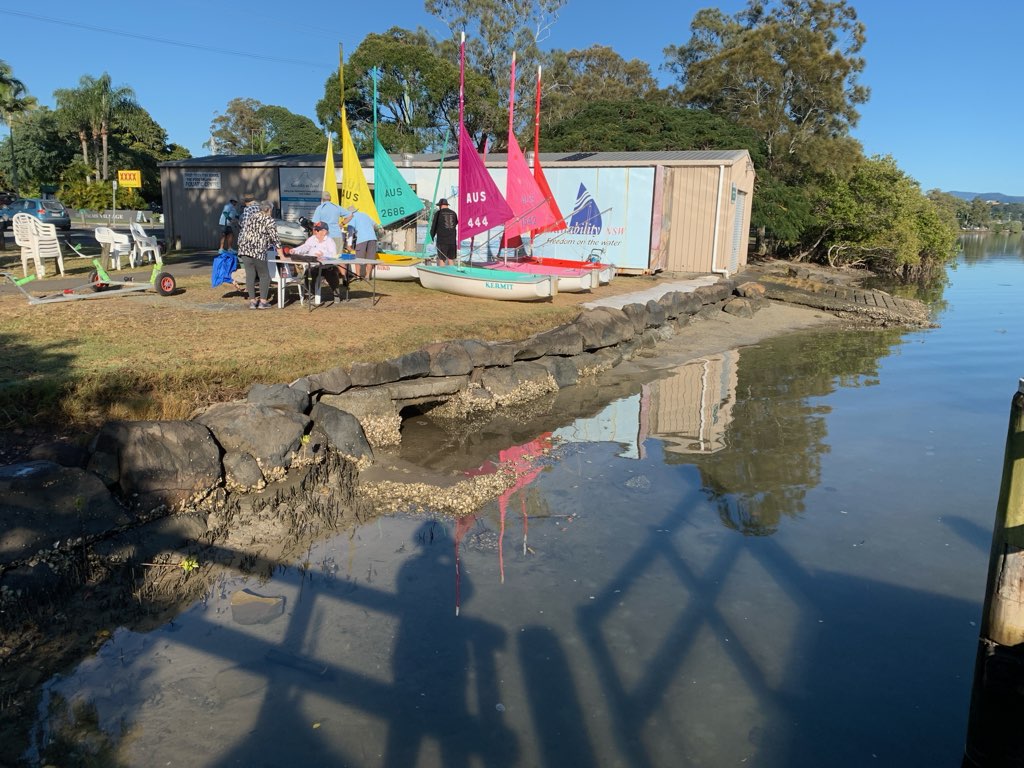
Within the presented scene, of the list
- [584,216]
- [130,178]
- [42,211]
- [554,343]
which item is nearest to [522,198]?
[584,216]

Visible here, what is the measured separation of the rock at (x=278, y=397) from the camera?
23.0 ft

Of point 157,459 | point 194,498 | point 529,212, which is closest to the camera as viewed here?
point 157,459

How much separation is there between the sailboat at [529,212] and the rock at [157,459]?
423 inches

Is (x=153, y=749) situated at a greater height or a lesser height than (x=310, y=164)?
lesser

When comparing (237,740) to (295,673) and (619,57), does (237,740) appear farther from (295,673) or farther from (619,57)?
(619,57)

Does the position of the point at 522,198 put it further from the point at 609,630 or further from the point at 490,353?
the point at 609,630

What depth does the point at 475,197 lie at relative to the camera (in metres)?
14.3

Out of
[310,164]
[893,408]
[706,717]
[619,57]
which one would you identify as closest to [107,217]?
[310,164]

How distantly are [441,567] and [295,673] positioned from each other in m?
1.51

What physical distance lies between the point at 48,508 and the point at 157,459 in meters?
0.90

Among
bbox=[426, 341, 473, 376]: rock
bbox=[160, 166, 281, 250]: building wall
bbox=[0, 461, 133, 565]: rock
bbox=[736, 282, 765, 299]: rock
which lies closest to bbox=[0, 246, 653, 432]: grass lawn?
bbox=[426, 341, 473, 376]: rock

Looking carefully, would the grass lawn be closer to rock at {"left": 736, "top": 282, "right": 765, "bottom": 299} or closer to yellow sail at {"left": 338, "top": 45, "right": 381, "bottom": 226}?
yellow sail at {"left": 338, "top": 45, "right": 381, "bottom": 226}

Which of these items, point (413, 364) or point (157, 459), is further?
point (413, 364)

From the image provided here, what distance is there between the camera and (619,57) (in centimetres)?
5456
